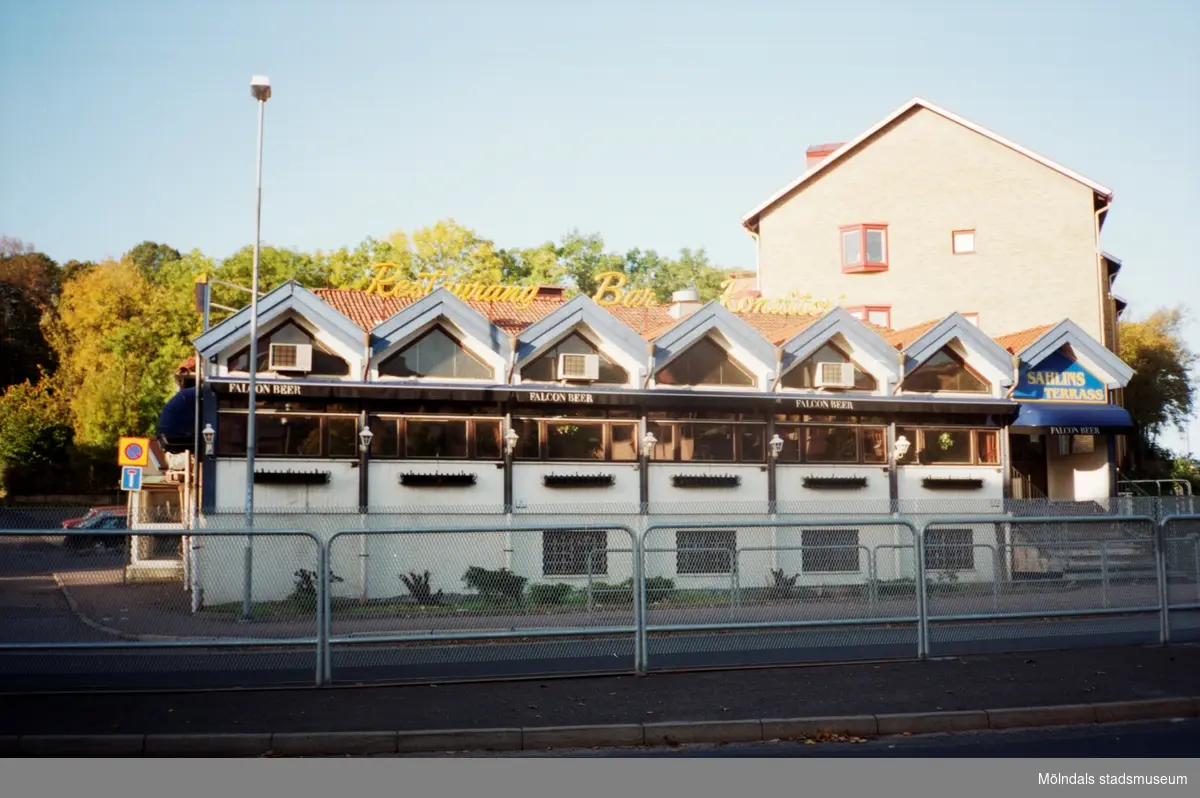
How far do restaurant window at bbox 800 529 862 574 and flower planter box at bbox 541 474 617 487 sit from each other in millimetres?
11857

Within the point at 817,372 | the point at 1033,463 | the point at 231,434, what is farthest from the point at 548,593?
the point at 1033,463

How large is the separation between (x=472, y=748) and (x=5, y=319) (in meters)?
74.1

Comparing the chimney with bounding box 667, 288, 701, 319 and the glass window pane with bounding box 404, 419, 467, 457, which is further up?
the chimney with bounding box 667, 288, 701, 319

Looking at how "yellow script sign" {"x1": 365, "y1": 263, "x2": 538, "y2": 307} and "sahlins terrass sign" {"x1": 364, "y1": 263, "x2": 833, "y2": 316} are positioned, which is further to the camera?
"sahlins terrass sign" {"x1": 364, "y1": 263, "x2": 833, "y2": 316}

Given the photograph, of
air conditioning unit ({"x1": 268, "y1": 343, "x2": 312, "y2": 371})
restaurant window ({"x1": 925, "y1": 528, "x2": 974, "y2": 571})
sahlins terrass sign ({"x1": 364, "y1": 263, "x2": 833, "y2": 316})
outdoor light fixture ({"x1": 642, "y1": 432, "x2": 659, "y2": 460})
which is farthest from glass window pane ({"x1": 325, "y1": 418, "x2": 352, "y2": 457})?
restaurant window ({"x1": 925, "y1": 528, "x2": 974, "y2": 571})

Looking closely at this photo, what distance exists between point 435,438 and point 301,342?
3496 mm

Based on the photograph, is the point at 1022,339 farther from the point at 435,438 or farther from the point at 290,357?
the point at 290,357

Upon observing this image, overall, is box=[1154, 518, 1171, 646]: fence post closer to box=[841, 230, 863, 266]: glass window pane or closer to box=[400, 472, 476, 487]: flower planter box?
box=[400, 472, 476, 487]: flower planter box

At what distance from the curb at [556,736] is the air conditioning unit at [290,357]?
15917mm

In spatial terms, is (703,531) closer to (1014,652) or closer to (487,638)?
(487,638)

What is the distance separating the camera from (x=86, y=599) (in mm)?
12828

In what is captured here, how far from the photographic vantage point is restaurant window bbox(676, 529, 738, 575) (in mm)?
14172

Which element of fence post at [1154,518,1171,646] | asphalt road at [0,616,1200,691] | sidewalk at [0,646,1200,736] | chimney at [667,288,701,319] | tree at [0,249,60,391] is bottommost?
sidewalk at [0,646,1200,736]

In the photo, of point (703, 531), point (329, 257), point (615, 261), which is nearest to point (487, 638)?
point (703, 531)
